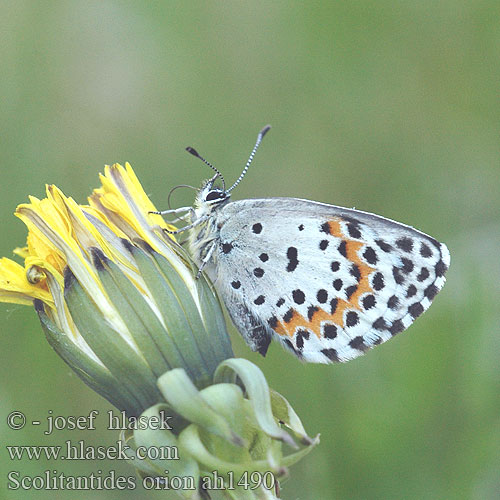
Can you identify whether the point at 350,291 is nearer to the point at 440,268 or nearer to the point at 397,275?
the point at 397,275

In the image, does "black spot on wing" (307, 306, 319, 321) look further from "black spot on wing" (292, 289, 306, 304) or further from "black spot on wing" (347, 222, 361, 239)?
"black spot on wing" (347, 222, 361, 239)

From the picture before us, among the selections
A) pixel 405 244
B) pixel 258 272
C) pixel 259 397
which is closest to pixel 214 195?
pixel 258 272

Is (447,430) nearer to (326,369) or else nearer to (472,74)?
(326,369)

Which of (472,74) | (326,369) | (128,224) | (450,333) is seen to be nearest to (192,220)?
(128,224)

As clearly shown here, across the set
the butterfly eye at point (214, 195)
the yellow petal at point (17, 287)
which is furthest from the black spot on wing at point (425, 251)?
the yellow petal at point (17, 287)

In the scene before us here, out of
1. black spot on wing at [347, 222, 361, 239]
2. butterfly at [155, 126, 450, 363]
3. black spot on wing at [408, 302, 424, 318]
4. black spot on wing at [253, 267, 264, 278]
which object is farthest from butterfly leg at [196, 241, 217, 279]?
black spot on wing at [408, 302, 424, 318]

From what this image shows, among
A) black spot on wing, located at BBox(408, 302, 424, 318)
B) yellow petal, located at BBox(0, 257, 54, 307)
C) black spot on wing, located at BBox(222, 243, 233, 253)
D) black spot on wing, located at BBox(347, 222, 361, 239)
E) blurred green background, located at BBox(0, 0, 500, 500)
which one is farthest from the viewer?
blurred green background, located at BBox(0, 0, 500, 500)
